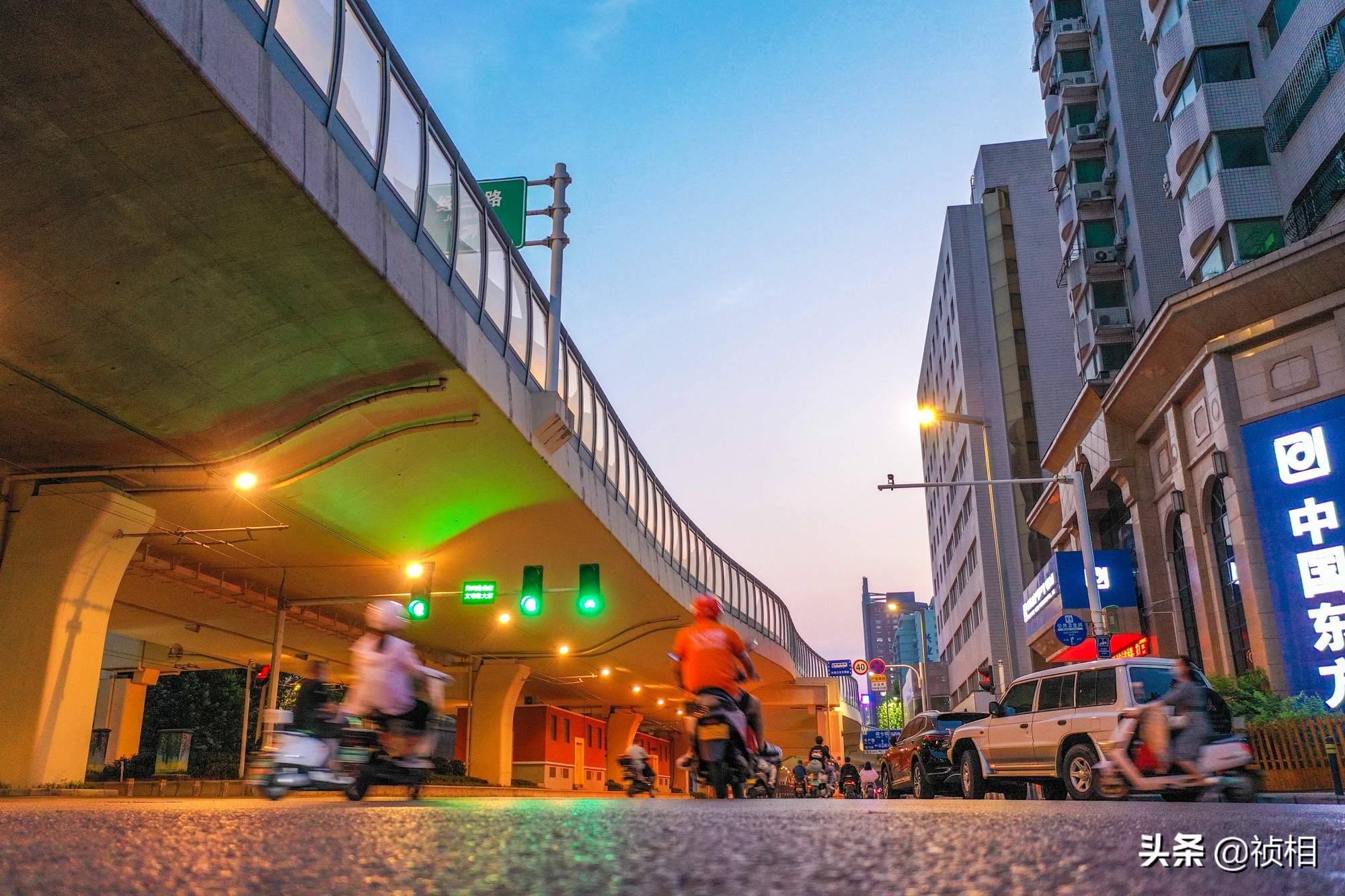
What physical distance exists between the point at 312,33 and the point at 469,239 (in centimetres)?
573

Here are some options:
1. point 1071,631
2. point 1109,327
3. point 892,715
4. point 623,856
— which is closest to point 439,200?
point 623,856

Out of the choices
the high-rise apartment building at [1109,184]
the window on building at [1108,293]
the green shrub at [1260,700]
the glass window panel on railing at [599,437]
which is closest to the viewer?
the green shrub at [1260,700]

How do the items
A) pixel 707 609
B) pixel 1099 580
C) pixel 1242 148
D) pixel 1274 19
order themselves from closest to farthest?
pixel 707 609 → pixel 1274 19 → pixel 1242 148 → pixel 1099 580

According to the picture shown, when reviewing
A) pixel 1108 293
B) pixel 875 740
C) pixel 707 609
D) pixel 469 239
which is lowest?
pixel 875 740

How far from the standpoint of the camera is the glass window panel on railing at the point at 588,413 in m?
25.5

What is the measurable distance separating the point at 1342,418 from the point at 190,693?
52889 millimetres

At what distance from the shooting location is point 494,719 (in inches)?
1622

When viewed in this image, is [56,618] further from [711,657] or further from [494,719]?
[494,719]

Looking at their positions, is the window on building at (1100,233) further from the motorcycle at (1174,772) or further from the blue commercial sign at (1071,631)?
the motorcycle at (1174,772)

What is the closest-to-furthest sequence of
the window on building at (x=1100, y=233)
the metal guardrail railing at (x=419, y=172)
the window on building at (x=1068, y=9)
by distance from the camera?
1. the metal guardrail railing at (x=419, y=172)
2. the window on building at (x=1100, y=233)
3. the window on building at (x=1068, y=9)

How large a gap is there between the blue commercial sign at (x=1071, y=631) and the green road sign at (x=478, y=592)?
13.2 meters

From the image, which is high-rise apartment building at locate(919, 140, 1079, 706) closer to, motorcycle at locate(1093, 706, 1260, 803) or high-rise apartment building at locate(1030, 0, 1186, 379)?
high-rise apartment building at locate(1030, 0, 1186, 379)

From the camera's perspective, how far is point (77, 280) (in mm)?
12547

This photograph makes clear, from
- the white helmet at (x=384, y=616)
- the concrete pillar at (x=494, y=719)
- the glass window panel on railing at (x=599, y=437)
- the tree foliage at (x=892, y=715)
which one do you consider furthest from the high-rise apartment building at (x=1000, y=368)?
the tree foliage at (x=892, y=715)
